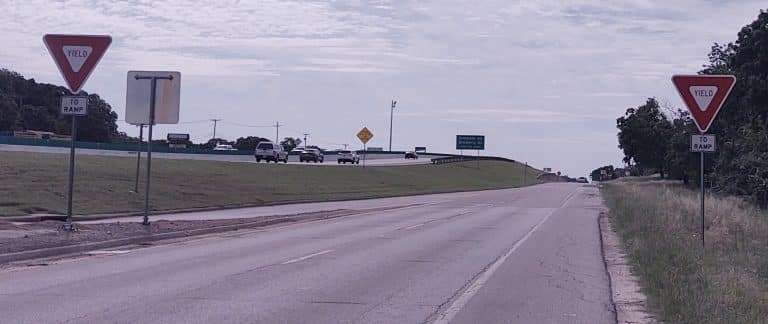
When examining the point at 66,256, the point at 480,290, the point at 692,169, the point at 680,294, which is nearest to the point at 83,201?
the point at 66,256

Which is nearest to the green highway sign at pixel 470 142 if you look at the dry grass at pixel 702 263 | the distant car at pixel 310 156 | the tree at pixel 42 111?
the distant car at pixel 310 156

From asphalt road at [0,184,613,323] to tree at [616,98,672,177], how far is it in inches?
3032

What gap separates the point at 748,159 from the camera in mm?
41219

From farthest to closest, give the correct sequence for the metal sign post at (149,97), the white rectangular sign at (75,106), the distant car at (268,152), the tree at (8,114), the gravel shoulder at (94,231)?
the tree at (8,114) → the distant car at (268,152) → the metal sign post at (149,97) → the white rectangular sign at (75,106) → the gravel shoulder at (94,231)

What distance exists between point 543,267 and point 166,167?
3553 centimetres

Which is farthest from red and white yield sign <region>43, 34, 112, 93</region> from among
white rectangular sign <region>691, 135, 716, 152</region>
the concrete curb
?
white rectangular sign <region>691, 135, 716, 152</region>

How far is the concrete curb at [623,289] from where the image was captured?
40.4 ft

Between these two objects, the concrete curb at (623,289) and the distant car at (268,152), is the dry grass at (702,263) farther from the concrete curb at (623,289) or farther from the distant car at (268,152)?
the distant car at (268,152)

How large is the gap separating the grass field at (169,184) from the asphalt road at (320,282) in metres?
8.50

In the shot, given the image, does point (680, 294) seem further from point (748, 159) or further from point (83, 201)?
point (748, 159)

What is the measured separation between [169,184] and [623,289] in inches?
1200

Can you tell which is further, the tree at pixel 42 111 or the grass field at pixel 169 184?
the tree at pixel 42 111

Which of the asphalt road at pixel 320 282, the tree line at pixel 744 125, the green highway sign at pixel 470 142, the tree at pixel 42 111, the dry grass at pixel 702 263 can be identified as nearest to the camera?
the dry grass at pixel 702 263

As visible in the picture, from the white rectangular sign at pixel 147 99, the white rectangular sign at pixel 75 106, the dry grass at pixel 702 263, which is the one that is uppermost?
the white rectangular sign at pixel 147 99
